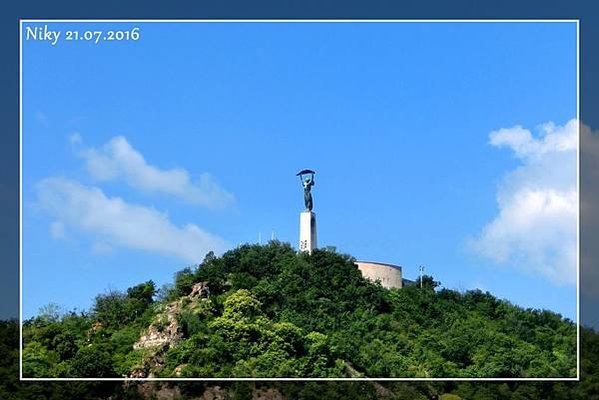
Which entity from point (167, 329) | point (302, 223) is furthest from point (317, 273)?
point (167, 329)

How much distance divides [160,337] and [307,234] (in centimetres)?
306

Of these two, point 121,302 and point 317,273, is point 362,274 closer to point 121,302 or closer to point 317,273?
point 317,273

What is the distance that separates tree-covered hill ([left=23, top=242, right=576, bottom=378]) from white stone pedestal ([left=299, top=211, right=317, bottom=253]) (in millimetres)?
203

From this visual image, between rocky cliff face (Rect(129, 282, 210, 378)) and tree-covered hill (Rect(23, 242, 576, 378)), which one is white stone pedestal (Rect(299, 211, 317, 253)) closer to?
tree-covered hill (Rect(23, 242, 576, 378))

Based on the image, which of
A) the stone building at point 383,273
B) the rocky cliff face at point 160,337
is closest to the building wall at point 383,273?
the stone building at point 383,273

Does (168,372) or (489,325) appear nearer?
(168,372)

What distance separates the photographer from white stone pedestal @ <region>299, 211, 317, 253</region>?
21922mm

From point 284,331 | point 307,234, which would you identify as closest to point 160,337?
point 284,331

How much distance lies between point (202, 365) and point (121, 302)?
1997mm

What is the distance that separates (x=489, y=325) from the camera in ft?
71.9

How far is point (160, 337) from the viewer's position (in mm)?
20531

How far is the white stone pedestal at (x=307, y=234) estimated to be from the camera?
2192 cm

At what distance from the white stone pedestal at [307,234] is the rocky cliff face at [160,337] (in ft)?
6.25

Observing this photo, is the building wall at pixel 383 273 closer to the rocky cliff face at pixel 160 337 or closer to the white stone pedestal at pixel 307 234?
the white stone pedestal at pixel 307 234
